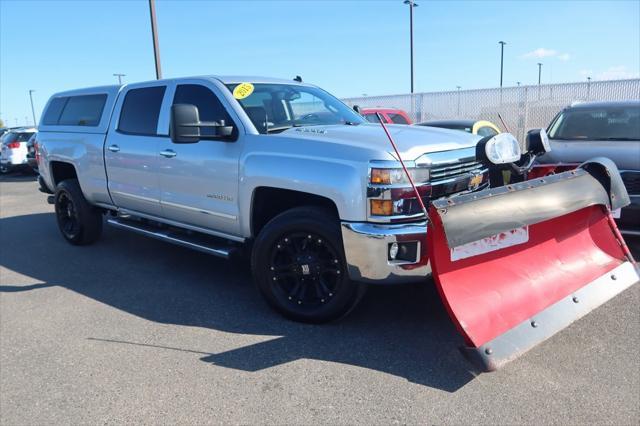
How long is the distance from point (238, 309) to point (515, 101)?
12699mm

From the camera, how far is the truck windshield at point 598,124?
625cm

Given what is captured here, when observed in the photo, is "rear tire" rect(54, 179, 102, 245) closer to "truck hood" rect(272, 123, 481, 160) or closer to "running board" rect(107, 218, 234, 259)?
"running board" rect(107, 218, 234, 259)

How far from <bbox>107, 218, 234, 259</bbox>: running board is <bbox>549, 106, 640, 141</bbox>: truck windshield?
4.80m

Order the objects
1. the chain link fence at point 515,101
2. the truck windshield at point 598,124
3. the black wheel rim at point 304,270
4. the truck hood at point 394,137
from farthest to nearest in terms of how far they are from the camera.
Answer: the chain link fence at point 515,101 < the truck windshield at point 598,124 < the black wheel rim at point 304,270 < the truck hood at point 394,137

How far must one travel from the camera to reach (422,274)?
340 cm

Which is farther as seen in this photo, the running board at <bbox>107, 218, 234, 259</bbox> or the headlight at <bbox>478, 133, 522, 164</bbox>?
the running board at <bbox>107, 218, 234, 259</bbox>

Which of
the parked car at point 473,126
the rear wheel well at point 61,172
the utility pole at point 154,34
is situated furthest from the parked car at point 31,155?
the parked car at point 473,126

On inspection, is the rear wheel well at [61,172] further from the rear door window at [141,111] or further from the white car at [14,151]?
the white car at [14,151]

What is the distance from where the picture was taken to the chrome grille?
3674 millimetres

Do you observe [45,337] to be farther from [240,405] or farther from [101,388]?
[240,405]

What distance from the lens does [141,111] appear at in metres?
5.41

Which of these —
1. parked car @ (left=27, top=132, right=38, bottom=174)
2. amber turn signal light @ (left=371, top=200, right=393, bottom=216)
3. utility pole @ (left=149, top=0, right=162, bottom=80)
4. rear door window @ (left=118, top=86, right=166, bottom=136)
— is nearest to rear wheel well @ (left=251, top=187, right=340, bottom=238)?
amber turn signal light @ (left=371, top=200, right=393, bottom=216)

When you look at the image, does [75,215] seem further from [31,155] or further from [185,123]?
[31,155]

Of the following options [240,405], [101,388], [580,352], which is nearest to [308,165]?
[240,405]
